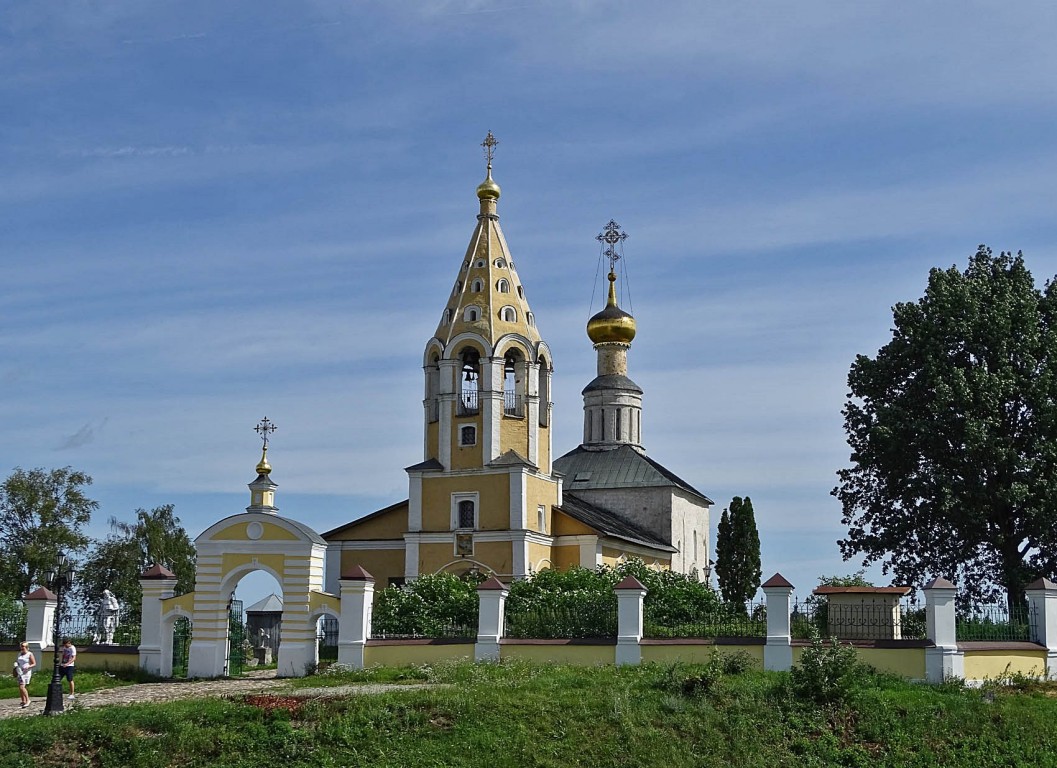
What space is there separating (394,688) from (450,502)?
50.6ft

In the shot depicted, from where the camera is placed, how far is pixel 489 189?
3556 cm

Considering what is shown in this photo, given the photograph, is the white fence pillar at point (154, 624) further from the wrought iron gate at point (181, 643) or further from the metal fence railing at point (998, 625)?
the metal fence railing at point (998, 625)

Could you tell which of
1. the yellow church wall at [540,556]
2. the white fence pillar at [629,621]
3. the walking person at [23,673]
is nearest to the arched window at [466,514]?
the yellow church wall at [540,556]

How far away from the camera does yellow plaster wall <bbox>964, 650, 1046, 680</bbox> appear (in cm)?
1920

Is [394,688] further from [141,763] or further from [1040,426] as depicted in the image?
[1040,426]

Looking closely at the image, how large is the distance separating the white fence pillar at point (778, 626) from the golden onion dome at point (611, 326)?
979 inches

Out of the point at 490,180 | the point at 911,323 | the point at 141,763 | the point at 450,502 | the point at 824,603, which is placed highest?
the point at 490,180

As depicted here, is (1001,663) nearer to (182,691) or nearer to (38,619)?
(182,691)

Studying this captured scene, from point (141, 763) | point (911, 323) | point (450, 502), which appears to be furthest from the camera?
point (450, 502)

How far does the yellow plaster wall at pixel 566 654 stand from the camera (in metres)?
20.5

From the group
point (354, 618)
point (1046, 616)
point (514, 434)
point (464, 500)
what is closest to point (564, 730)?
point (354, 618)

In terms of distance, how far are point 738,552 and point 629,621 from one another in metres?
19.8

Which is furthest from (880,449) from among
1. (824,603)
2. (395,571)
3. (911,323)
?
(395,571)

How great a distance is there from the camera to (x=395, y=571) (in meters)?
34.4
